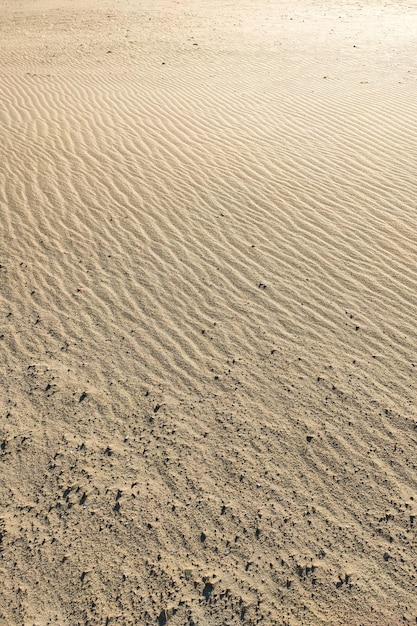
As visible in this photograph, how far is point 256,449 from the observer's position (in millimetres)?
3943

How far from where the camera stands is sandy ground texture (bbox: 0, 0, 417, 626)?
3240 mm

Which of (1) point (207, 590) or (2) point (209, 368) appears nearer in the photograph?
(1) point (207, 590)

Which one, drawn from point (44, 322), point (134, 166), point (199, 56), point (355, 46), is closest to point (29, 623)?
point (44, 322)

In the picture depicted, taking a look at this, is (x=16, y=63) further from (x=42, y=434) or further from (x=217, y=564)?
(x=217, y=564)

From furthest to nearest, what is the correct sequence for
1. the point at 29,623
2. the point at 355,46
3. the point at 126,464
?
the point at 355,46 → the point at 126,464 → the point at 29,623

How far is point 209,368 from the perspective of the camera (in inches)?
182

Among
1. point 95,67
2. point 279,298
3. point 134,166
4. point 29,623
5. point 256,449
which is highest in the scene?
point 95,67

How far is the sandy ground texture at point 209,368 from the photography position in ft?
10.6

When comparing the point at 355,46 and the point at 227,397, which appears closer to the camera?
the point at 227,397

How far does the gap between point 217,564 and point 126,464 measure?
1.04 metres

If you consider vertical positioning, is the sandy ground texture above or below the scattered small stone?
above

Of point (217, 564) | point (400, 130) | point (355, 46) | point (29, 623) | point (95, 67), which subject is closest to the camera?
point (29, 623)

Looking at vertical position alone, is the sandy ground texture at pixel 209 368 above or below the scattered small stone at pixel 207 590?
above

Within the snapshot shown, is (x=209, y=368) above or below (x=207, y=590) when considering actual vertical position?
above
